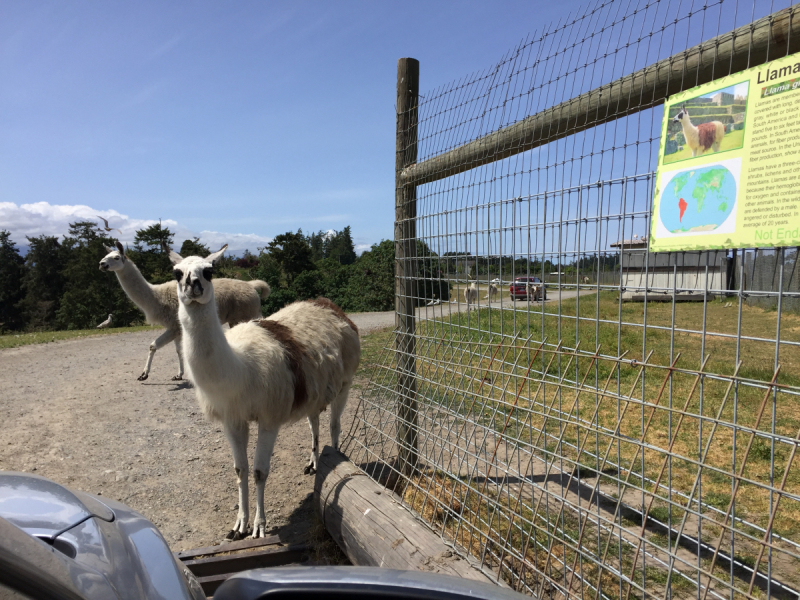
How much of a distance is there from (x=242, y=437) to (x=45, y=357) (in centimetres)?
935

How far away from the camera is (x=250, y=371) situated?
12.7 feet

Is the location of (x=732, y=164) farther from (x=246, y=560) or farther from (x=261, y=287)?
(x=261, y=287)

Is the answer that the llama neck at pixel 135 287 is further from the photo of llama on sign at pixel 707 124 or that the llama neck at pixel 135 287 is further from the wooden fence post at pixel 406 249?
the photo of llama on sign at pixel 707 124

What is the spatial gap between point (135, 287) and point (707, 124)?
903 cm

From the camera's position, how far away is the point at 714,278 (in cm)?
183

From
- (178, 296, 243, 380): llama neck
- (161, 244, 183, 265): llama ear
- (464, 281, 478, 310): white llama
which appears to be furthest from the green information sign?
(161, 244, 183, 265): llama ear

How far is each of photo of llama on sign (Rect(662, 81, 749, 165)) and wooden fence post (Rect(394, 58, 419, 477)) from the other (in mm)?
2457

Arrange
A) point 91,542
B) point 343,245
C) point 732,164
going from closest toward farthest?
point 91,542 < point 732,164 < point 343,245

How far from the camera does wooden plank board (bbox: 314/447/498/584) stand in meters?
2.72

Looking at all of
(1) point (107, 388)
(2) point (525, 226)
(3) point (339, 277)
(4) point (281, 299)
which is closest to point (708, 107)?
(2) point (525, 226)

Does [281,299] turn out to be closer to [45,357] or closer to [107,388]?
[45,357]

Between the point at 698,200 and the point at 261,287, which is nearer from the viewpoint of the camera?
the point at 698,200

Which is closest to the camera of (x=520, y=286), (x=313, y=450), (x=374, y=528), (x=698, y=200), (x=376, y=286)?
(x=698, y=200)

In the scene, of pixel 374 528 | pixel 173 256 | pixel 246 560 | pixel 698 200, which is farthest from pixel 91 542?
pixel 173 256
